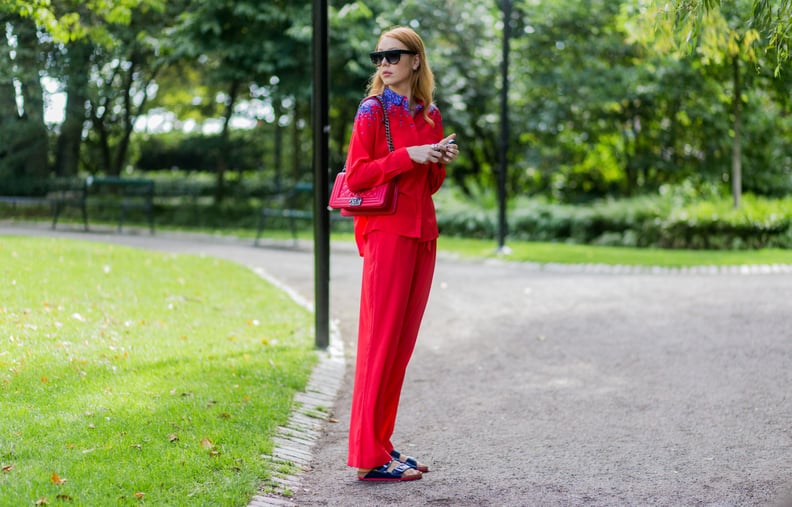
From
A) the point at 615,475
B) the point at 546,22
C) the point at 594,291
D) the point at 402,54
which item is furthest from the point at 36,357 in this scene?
the point at 546,22

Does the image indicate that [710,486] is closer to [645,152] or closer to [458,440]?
[458,440]

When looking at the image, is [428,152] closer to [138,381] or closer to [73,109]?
[138,381]

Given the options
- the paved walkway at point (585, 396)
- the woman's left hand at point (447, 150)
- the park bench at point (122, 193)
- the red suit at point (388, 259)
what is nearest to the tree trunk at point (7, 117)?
the park bench at point (122, 193)

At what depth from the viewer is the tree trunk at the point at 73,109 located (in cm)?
2103

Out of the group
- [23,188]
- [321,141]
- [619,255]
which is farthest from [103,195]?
[321,141]

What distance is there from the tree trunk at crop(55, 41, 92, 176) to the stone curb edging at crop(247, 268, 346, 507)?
14.8 meters

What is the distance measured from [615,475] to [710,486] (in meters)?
0.46

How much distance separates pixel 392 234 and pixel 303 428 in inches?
67.8

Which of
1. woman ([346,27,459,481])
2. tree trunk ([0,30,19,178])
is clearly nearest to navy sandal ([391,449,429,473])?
woman ([346,27,459,481])

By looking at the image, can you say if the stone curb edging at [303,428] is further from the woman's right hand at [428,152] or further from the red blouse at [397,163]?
the woman's right hand at [428,152]

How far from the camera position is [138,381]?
6113 millimetres

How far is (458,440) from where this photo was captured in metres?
5.68

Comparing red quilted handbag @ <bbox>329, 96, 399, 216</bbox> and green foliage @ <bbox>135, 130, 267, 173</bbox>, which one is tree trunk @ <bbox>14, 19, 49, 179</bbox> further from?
red quilted handbag @ <bbox>329, 96, 399, 216</bbox>

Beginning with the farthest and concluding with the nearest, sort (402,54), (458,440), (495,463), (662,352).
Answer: (662,352) → (458,440) → (495,463) → (402,54)
